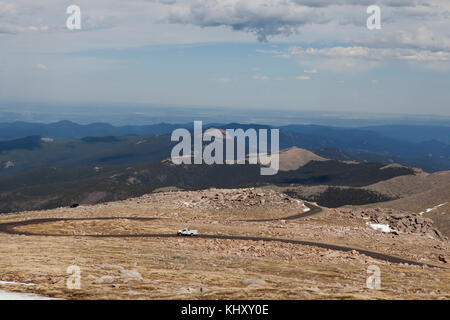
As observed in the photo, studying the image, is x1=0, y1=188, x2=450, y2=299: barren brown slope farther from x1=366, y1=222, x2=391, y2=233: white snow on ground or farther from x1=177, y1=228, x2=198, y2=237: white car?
x1=177, y1=228, x2=198, y2=237: white car

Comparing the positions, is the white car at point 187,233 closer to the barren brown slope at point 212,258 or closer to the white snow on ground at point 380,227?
the barren brown slope at point 212,258

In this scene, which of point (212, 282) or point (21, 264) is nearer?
point (212, 282)

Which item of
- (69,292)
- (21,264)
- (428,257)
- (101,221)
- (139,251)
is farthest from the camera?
(101,221)

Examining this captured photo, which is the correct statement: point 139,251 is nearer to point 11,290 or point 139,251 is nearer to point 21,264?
point 21,264

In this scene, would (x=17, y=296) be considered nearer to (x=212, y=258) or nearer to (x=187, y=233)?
(x=212, y=258)

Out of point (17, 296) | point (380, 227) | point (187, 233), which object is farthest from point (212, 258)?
point (380, 227)

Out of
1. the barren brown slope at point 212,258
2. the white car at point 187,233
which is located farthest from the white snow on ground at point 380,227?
the white car at point 187,233

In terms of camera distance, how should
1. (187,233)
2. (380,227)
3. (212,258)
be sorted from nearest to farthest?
(212,258)
(187,233)
(380,227)

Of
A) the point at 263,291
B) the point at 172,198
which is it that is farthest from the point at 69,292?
the point at 172,198

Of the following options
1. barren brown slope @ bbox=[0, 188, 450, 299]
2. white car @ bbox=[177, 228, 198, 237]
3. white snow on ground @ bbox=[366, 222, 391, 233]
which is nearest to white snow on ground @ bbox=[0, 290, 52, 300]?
barren brown slope @ bbox=[0, 188, 450, 299]

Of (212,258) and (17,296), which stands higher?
(17,296)
